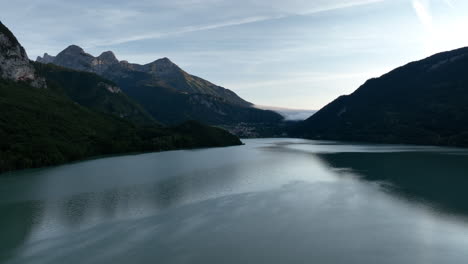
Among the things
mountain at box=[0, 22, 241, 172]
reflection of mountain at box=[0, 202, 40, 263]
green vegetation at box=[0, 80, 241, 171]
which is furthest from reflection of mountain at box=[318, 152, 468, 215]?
green vegetation at box=[0, 80, 241, 171]

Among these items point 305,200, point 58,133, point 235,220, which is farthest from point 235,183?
point 58,133

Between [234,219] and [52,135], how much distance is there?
112 m

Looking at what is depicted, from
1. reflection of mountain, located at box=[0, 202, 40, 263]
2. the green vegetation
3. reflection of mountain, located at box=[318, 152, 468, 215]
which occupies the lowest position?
reflection of mountain, located at box=[0, 202, 40, 263]

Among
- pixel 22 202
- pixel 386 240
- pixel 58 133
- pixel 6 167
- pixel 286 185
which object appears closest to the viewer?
pixel 386 240

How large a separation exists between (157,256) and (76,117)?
168821 mm

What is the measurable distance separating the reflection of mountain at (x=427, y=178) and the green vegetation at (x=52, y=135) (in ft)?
323

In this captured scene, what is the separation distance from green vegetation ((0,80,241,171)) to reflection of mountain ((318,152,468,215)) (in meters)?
98.4

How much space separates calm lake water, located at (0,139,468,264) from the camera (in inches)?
1257

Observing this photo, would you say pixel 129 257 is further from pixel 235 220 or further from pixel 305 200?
pixel 305 200

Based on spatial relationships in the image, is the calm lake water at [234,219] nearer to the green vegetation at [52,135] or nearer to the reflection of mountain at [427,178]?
the reflection of mountain at [427,178]

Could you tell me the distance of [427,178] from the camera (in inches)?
→ 3012

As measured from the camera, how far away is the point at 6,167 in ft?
291

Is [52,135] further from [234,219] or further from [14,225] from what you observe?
[234,219]

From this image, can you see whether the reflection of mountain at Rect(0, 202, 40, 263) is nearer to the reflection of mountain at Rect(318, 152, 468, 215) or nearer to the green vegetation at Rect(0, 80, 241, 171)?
the green vegetation at Rect(0, 80, 241, 171)
